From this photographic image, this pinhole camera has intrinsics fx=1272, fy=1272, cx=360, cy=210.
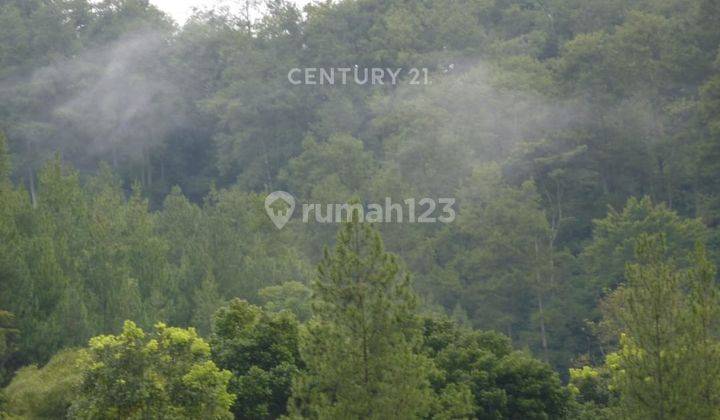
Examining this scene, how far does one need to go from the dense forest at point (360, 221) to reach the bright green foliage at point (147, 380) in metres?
0.04

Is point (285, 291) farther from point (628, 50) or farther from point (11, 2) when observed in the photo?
point (11, 2)

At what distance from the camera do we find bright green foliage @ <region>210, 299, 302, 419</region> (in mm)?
24812

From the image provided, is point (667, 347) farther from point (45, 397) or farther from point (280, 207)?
point (280, 207)

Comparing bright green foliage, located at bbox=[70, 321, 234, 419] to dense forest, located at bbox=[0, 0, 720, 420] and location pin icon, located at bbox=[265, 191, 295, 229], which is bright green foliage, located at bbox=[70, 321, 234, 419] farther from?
location pin icon, located at bbox=[265, 191, 295, 229]

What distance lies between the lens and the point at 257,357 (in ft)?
84.3

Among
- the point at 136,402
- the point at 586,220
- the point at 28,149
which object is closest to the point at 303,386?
the point at 136,402

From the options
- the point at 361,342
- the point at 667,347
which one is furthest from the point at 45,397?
the point at 667,347

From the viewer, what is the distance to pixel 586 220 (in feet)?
Answer: 171

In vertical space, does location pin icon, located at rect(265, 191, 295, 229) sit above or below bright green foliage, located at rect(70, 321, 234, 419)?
above

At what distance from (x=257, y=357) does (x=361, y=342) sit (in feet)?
18.8

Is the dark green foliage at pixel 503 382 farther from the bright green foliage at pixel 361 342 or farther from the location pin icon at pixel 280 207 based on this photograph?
the location pin icon at pixel 280 207

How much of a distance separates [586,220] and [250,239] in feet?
47.8
